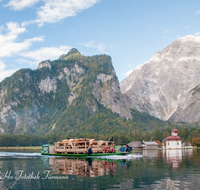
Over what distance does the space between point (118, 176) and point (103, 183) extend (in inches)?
197

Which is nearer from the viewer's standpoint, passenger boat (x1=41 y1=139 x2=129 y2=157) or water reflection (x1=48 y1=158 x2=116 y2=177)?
water reflection (x1=48 y1=158 x2=116 y2=177)

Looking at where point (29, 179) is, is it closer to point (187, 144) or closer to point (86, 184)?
point (86, 184)

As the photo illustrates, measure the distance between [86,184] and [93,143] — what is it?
40219 mm

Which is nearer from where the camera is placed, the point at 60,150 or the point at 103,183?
the point at 103,183

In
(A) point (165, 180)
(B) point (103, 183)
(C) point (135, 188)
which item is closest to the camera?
(C) point (135, 188)

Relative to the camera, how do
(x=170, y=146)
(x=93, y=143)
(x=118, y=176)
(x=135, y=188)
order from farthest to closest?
1. (x=170, y=146)
2. (x=93, y=143)
3. (x=118, y=176)
4. (x=135, y=188)

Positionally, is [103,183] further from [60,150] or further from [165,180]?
[60,150]

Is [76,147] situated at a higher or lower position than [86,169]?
higher

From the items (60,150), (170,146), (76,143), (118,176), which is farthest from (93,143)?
(170,146)

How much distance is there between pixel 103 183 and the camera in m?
27.0

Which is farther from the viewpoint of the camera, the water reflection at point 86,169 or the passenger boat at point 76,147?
the passenger boat at point 76,147

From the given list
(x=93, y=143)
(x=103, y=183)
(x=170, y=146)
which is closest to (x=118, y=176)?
(x=103, y=183)

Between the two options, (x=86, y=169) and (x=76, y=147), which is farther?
(x=76, y=147)

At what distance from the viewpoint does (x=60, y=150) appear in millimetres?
67688
